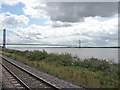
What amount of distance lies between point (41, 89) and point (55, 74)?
4105 mm

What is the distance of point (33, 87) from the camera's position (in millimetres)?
8570

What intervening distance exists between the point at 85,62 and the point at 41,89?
8.51 meters

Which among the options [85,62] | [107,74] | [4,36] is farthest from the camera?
[4,36]

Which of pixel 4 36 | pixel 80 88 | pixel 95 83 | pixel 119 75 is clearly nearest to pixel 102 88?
pixel 95 83

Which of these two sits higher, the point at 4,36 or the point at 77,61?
the point at 4,36

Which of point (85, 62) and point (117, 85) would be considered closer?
point (117, 85)

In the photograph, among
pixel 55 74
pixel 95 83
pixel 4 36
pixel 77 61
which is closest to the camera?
pixel 95 83

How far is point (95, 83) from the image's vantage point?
912 centimetres

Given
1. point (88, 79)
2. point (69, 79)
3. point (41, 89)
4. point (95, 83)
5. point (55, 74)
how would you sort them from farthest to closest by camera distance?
1. point (55, 74)
2. point (69, 79)
3. point (88, 79)
4. point (95, 83)
5. point (41, 89)

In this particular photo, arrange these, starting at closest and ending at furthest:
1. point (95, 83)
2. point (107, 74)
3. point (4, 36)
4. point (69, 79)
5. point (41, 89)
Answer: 1. point (41, 89)
2. point (95, 83)
3. point (69, 79)
4. point (107, 74)
5. point (4, 36)

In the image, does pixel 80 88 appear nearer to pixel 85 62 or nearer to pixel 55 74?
pixel 55 74

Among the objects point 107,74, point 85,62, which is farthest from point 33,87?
point 85,62

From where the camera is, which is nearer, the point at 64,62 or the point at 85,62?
the point at 85,62

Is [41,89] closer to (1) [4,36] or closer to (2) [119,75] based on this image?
(2) [119,75]
